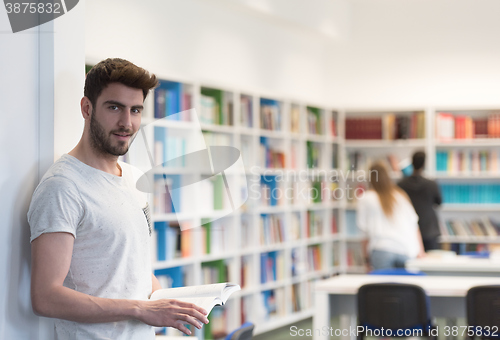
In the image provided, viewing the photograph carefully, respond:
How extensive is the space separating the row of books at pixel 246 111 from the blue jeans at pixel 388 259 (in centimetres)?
168

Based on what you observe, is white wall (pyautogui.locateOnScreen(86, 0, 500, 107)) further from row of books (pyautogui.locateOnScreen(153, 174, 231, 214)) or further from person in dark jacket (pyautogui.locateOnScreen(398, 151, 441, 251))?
person in dark jacket (pyautogui.locateOnScreen(398, 151, 441, 251))

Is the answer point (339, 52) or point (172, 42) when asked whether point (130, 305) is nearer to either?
point (172, 42)

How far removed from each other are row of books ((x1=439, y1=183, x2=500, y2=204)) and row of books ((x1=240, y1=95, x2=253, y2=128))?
2.65 m

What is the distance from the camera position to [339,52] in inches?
307

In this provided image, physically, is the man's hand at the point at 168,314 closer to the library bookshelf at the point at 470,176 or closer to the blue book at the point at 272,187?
the blue book at the point at 272,187

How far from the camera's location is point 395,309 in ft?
12.6

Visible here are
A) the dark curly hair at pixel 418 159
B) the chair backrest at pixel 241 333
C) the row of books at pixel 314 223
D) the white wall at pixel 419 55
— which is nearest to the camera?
the chair backrest at pixel 241 333

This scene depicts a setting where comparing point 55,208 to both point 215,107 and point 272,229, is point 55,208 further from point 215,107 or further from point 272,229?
point 272,229

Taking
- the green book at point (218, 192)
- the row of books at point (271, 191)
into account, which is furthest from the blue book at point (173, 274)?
the row of books at point (271, 191)

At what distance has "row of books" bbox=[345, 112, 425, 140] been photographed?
23.9ft

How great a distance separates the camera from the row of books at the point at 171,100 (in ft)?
15.2

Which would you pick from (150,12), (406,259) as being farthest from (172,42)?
(406,259)

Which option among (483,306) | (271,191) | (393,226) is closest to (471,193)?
(393,226)

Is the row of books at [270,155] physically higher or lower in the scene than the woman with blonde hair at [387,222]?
higher
